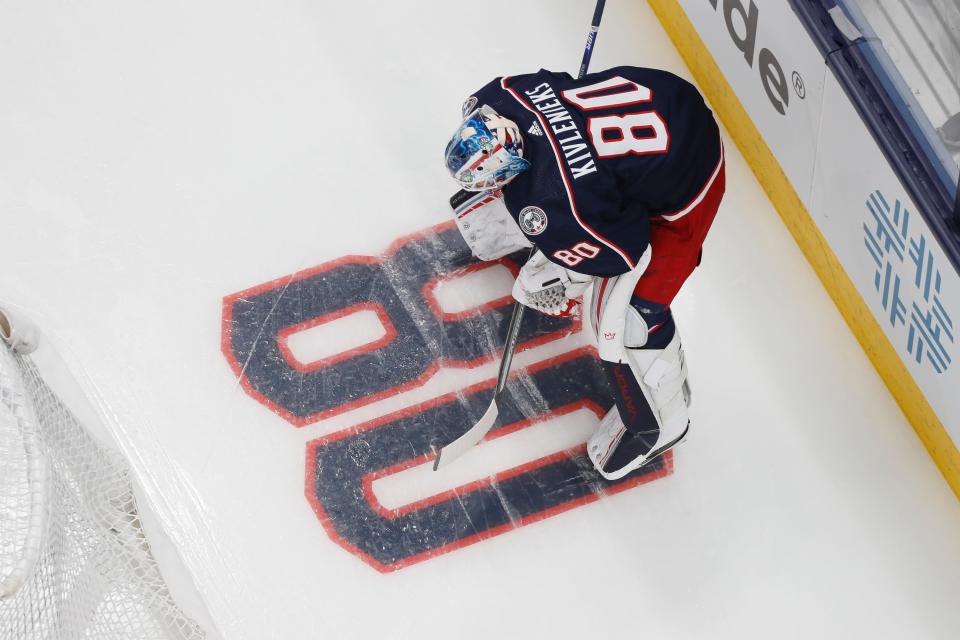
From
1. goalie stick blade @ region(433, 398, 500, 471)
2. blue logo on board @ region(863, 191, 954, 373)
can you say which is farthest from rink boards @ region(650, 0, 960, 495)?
goalie stick blade @ region(433, 398, 500, 471)

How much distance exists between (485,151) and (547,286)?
62 cm

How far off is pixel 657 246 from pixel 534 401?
70 cm

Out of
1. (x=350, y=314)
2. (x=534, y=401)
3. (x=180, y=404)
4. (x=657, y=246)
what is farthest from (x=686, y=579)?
(x=180, y=404)

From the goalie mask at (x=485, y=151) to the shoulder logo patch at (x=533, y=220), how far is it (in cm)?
10

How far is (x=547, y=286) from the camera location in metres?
3.48

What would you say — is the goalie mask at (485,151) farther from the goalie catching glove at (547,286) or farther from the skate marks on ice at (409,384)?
the skate marks on ice at (409,384)

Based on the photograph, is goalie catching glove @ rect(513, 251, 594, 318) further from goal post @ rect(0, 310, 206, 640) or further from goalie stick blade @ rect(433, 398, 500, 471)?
goal post @ rect(0, 310, 206, 640)

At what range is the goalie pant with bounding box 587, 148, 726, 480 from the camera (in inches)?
129

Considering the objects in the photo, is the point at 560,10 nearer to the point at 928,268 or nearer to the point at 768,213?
the point at 768,213

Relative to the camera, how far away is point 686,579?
358cm

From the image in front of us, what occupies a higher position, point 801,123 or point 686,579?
point 801,123

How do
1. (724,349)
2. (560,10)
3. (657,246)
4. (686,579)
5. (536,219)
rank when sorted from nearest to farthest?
(536,219) < (657,246) < (686,579) < (724,349) < (560,10)

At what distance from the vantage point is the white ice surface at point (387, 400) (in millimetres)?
3539

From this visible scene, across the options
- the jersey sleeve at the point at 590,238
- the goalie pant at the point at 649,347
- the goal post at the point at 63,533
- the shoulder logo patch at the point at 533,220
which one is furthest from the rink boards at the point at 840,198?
the goal post at the point at 63,533
